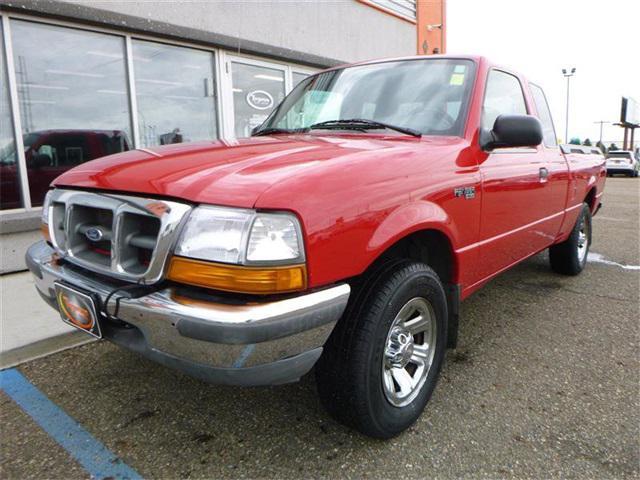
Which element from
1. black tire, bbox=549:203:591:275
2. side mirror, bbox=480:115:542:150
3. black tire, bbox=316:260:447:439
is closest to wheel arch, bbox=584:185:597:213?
black tire, bbox=549:203:591:275

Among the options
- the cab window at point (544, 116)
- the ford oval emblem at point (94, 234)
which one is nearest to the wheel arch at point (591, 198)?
the cab window at point (544, 116)

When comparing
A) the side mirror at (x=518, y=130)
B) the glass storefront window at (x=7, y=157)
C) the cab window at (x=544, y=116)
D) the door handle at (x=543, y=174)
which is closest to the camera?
the side mirror at (x=518, y=130)

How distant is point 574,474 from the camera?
1.88m

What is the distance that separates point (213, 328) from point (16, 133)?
425cm

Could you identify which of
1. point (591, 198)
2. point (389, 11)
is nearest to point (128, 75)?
point (591, 198)

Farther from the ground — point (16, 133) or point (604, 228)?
point (16, 133)

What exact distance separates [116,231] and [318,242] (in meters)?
0.75

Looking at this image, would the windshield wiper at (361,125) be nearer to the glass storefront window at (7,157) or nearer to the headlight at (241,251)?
the headlight at (241,251)

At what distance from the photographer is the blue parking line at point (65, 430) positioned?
74.9 inches

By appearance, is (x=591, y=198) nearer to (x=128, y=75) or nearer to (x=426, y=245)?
(x=426, y=245)

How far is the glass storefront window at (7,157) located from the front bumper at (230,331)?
12.0 ft

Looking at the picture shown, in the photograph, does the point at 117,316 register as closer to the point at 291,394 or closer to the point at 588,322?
the point at 291,394

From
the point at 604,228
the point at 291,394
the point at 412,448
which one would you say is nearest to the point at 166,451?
the point at 291,394

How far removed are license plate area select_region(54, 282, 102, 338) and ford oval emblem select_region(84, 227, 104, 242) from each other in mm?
209
